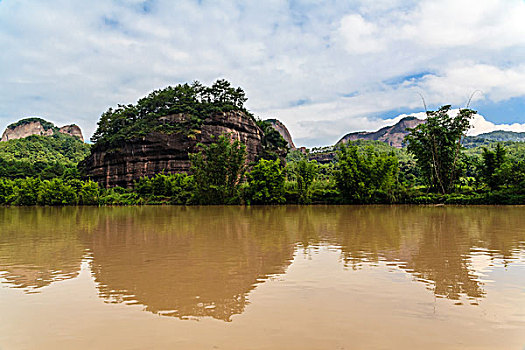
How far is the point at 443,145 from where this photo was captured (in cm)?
3203

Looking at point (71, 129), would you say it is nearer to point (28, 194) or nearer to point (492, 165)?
point (28, 194)

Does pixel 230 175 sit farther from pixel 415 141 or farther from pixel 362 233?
pixel 362 233

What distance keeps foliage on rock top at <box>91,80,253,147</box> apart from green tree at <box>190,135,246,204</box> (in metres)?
16.4

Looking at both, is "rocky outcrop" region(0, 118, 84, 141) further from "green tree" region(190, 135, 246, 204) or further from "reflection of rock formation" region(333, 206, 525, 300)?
"reflection of rock formation" region(333, 206, 525, 300)

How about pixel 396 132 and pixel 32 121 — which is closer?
pixel 32 121

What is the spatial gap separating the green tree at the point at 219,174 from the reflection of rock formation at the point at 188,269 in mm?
24831

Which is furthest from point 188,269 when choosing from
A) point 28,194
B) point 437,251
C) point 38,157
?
point 38,157

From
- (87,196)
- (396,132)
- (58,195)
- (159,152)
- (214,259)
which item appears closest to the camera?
(214,259)

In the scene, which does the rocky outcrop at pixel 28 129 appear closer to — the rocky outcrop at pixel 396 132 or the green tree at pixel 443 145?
the rocky outcrop at pixel 396 132

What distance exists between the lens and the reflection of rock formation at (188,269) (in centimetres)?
418

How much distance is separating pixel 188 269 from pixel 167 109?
53509 mm

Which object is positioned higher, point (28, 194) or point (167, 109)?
point (167, 109)

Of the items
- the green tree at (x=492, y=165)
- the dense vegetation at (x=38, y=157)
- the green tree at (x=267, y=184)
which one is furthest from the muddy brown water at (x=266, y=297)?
the dense vegetation at (x=38, y=157)

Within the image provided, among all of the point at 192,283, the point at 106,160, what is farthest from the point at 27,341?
the point at 106,160
